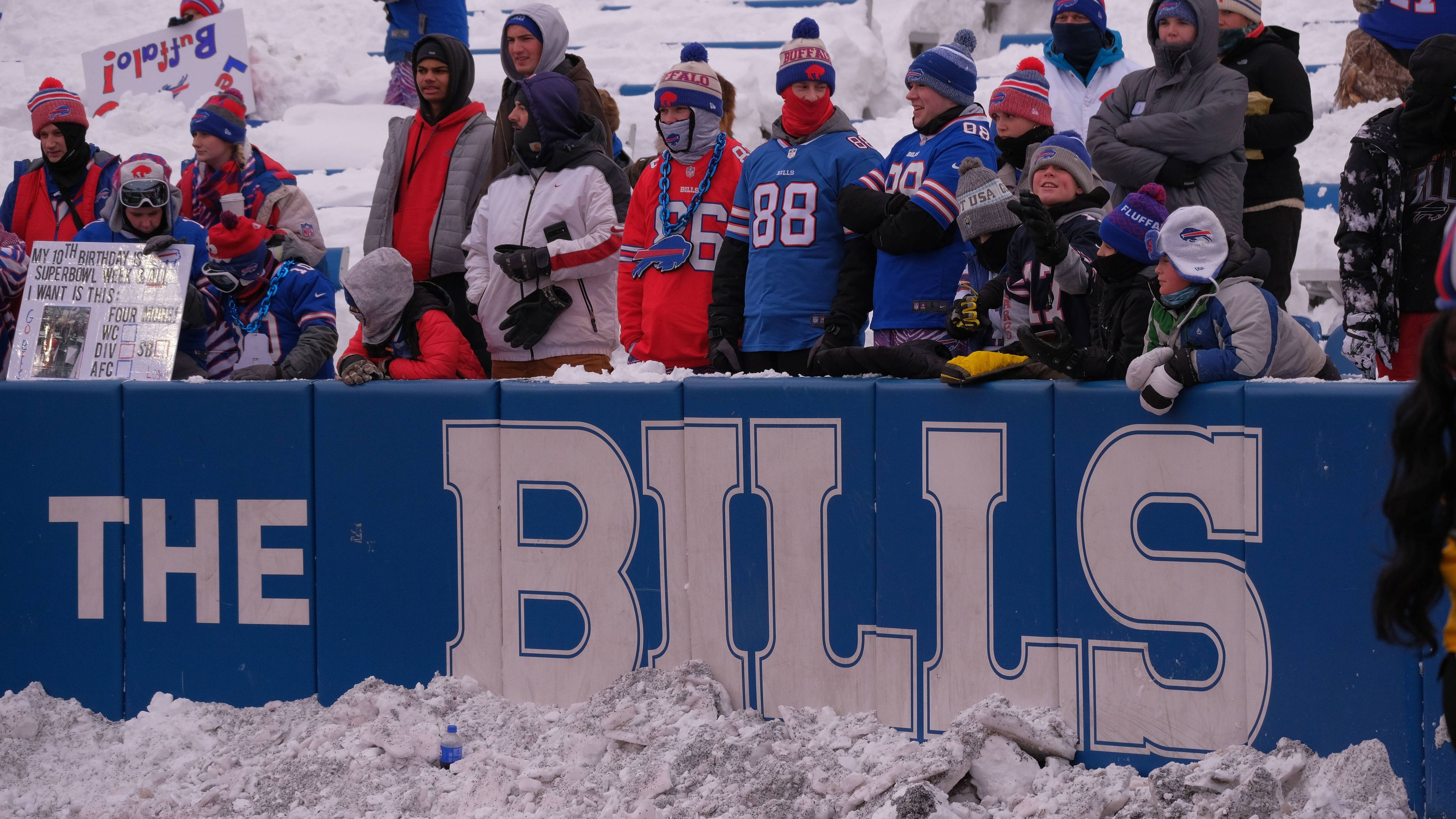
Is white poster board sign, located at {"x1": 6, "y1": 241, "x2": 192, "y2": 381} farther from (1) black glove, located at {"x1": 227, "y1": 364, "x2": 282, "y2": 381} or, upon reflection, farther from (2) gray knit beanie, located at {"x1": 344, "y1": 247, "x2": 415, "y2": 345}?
(2) gray knit beanie, located at {"x1": 344, "y1": 247, "x2": 415, "y2": 345}

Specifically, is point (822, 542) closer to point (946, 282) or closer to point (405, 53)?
point (946, 282)

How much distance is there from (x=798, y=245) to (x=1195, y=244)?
1.89 metres

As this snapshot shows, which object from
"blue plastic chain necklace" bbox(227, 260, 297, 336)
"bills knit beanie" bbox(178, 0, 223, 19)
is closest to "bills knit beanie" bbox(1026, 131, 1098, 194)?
"blue plastic chain necklace" bbox(227, 260, 297, 336)

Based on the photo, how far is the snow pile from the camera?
13.5ft

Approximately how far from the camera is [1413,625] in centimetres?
273

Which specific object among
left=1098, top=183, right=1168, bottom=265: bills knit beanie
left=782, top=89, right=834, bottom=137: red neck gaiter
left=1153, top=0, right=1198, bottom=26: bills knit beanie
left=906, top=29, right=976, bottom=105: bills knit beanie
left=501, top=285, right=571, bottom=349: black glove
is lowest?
left=501, top=285, right=571, bottom=349: black glove

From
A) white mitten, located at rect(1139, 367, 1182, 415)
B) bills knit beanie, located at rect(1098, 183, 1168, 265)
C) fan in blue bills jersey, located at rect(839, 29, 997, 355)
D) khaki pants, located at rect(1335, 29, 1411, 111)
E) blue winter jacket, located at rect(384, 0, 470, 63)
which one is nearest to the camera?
white mitten, located at rect(1139, 367, 1182, 415)

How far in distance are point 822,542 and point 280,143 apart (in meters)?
10.2

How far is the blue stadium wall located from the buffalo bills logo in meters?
1.29

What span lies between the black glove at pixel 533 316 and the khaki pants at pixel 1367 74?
22.6ft

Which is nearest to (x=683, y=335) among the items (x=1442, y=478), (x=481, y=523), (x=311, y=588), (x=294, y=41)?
(x=481, y=523)

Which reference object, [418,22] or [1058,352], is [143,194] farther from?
[418,22]

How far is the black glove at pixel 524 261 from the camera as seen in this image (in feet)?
20.3

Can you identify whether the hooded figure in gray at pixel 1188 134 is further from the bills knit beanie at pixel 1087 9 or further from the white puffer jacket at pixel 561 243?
the white puffer jacket at pixel 561 243
